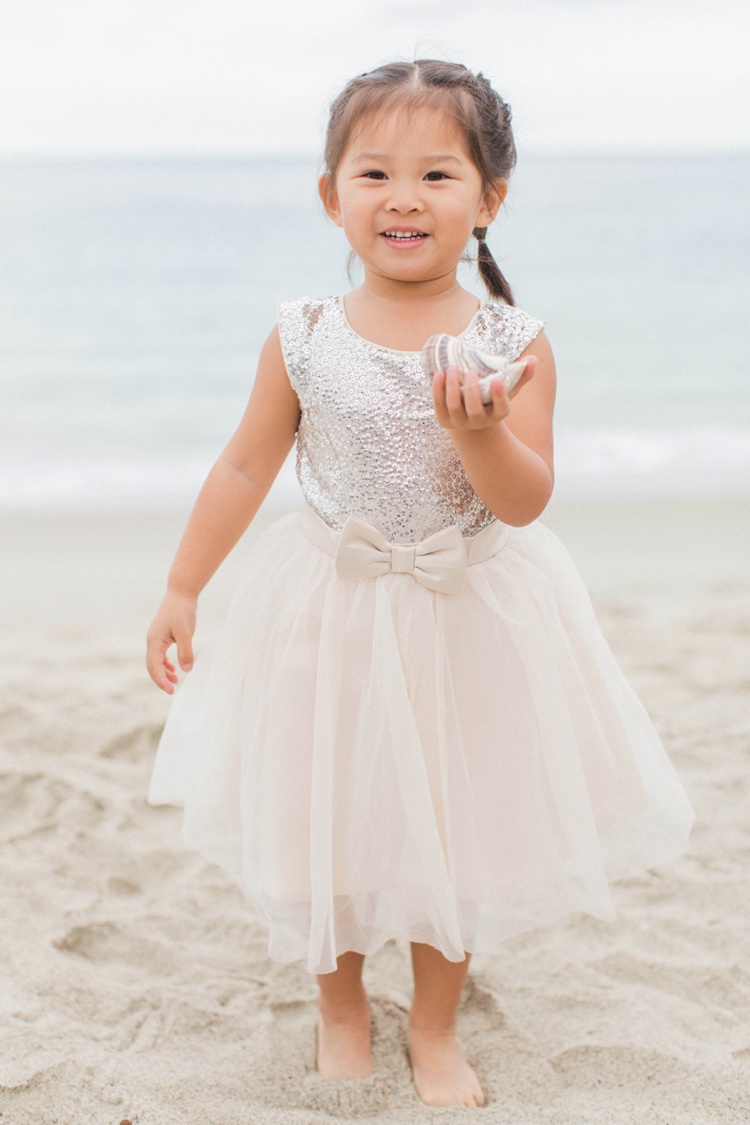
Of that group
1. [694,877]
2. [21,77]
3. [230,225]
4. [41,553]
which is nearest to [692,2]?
[230,225]

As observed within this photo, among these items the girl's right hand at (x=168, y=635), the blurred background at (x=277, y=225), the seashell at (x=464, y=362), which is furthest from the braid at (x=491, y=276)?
the girl's right hand at (x=168, y=635)

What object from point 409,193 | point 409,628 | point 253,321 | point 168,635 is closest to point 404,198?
point 409,193

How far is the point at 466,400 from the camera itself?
4.13ft

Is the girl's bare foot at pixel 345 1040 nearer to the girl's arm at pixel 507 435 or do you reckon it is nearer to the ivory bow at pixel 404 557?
the ivory bow at pixel 404 557

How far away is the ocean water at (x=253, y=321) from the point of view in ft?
22.6

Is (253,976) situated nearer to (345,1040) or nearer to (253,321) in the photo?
(345,1040)

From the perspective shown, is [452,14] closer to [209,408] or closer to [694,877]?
[209,408]

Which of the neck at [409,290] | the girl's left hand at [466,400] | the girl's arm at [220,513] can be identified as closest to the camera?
the girl's left hand at [466,400]

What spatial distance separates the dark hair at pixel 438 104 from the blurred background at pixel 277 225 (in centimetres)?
10

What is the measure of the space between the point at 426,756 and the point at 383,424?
0.48 m

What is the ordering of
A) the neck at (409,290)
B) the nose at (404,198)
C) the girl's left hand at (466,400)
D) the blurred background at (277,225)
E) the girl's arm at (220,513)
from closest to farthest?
the girl's left hand at (466,400) → the nose at (404,198) → the neck at (409,290) → the girl's arm at (220,513) → the blurred background at (277,225)

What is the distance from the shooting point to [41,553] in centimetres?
512

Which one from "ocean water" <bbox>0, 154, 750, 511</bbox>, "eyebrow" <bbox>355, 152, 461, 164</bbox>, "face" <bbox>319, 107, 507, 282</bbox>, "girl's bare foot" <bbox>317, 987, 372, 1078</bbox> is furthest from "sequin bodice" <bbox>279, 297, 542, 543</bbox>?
"girl's bare foot" <bbox>317, 987, 372, 1078</bbox>

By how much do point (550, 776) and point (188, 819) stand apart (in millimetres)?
622
